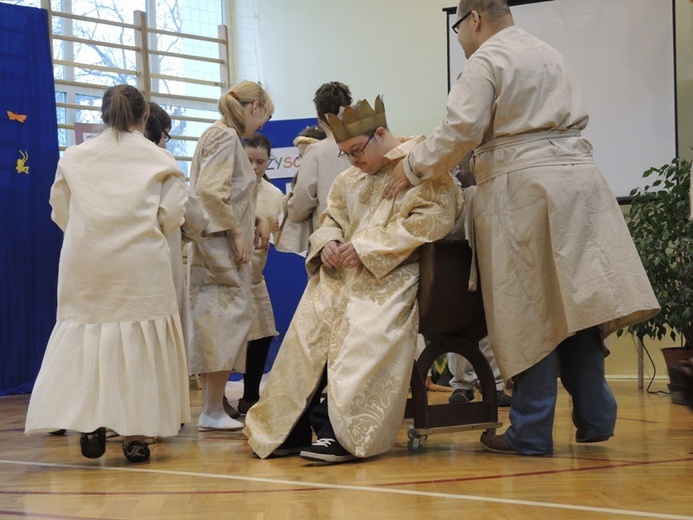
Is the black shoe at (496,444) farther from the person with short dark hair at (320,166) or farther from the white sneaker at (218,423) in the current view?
the person with short dark hair at (320,166)

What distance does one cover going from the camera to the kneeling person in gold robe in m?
2.86

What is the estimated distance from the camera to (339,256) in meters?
3.11

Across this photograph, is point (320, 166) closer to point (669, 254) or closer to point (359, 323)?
point (359, 323)

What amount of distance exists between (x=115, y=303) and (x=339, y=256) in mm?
751

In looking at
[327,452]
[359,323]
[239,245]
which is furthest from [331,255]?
[239,245]

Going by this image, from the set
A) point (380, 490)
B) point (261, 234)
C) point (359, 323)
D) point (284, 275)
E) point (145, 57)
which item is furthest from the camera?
point (145, 57)

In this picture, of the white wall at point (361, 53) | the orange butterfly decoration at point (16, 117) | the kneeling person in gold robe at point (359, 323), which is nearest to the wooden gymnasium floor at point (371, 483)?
the kneeling person in gold robe at point (359, 323)

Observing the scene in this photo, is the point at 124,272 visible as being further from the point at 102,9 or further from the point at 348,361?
the point at 102,9

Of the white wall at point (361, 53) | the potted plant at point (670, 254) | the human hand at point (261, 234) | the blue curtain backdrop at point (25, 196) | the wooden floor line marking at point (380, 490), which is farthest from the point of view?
the white wall at point (361, 53)

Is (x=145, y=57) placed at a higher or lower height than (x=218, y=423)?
higher

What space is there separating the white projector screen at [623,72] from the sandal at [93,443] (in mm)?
3862

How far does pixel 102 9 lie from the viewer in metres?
7.10

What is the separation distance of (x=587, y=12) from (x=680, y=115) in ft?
2.88

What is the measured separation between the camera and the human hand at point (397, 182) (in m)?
3.05
